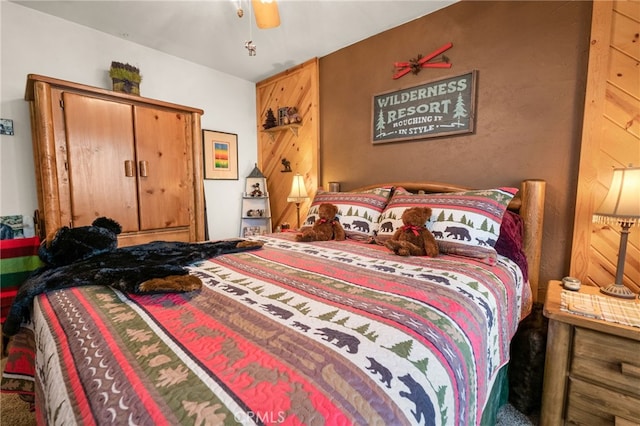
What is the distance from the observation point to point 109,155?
206cm

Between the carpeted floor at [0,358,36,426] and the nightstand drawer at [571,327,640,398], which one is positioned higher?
the nightstand drawer at [571,327,640,398]

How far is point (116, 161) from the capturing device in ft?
6.86

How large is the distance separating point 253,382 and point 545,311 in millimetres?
1334

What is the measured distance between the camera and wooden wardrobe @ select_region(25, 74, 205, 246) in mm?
1825

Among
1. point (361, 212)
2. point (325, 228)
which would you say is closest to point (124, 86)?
point (325, 228)

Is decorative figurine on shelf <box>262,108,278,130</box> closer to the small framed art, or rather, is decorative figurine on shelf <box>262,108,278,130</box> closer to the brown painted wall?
the brown painted wall

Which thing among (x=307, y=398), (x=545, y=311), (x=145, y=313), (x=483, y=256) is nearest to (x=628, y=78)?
(x=483, y=256)

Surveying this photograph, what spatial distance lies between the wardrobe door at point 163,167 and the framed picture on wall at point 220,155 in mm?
729

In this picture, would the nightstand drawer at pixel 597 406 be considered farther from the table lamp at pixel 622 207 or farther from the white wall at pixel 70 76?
the white wall at pixel 70 76

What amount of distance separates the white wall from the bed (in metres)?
1.70

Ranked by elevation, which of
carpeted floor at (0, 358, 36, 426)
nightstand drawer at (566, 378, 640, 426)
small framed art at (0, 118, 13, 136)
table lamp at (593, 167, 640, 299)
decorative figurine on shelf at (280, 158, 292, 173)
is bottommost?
carpeted floor at (0, 358, 36, 426)

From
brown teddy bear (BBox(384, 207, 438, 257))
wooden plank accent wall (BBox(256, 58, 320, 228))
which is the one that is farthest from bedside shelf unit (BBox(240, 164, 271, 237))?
brown teddy bear (BBox(384, 207, 438, 257))

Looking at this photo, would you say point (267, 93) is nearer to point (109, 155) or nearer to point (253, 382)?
point (109, 155)

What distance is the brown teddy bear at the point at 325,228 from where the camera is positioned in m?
2.00
